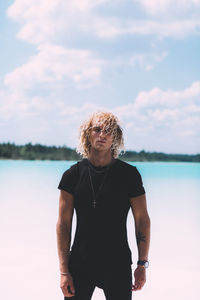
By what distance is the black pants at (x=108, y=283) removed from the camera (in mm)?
2195

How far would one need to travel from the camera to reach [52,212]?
12234 mm

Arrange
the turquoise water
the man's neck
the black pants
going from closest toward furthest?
1. the black pants
2. the man's neck
3. the turquoise water

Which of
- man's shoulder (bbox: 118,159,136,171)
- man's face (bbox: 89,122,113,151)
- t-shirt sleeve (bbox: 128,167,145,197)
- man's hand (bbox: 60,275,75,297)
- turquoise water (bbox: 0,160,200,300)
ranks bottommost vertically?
turquoise water (bbox: 0,160,200,300)

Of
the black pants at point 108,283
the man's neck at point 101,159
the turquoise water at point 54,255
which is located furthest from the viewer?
the turquoise water at point 54,255

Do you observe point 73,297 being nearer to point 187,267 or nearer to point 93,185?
point 93,185

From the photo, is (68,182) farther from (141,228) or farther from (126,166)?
(141,228)

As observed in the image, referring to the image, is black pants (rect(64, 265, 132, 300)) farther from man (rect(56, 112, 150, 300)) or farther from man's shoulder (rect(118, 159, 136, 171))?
man's shoulder (rect(118, 159, 136, 171))

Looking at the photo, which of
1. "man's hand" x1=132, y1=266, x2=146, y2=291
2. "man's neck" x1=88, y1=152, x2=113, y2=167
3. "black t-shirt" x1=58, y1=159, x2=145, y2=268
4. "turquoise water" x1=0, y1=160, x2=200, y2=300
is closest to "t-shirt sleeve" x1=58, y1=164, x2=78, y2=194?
"black t-shirt" x1=58, y1=159, x2=145, y2=268

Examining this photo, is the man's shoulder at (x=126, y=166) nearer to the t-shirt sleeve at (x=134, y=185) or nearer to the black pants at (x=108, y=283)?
the t-shirt sleeve at (x=134, y=185)

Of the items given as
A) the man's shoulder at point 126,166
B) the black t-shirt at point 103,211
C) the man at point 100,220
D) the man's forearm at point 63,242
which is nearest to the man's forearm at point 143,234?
the man at point 100,220

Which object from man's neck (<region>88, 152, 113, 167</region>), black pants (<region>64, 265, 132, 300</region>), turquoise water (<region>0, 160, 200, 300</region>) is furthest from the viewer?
turquoise water (<region>0, 160, 200, 300</region>)

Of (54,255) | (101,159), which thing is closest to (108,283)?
(101,159)

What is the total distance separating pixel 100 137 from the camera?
227 cm

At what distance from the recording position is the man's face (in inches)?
89.4
